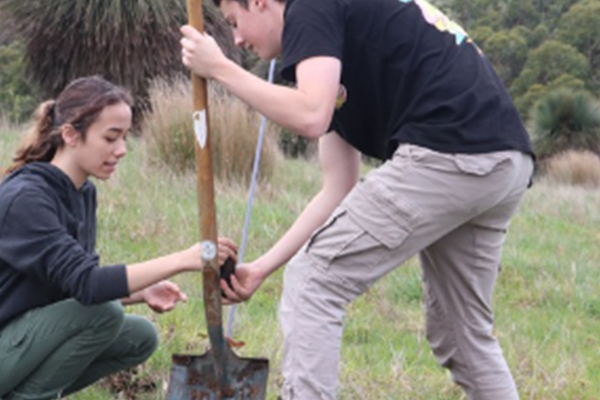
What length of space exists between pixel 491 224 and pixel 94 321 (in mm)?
1269

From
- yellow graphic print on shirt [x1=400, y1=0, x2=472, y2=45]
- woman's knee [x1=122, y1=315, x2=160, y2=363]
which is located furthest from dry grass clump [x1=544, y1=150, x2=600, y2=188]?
yellow graphic print on shirt [x1=400, y1=0, x2=472, y2=45]

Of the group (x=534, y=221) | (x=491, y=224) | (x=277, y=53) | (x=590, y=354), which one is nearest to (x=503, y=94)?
(x=491, y=224)

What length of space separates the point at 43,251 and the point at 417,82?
1.19m

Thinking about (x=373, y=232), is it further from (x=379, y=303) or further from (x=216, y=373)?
(x=379, y=303)

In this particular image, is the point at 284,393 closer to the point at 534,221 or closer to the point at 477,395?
the point at 477,395

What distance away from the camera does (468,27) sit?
40312 millimetres

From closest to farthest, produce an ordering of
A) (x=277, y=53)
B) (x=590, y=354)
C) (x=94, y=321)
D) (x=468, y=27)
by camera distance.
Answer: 1. (x=277, y=53)
2. (x=94, y=321)
3. (x=590, y=354)
4. (x=468, y=27)

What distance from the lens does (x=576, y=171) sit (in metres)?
21.7

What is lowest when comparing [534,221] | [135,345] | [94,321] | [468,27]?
[468,27]

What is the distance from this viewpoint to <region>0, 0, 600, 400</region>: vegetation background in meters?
4.51

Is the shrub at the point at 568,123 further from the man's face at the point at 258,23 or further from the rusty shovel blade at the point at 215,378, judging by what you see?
the man's face at the point at 258,23

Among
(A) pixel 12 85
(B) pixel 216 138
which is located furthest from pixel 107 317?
(A) pixel 12 85

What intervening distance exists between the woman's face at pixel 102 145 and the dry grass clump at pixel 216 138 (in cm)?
577

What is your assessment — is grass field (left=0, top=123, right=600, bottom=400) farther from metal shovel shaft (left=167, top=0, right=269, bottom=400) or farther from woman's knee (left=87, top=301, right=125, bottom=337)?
woman's knee (left=87, top=301, right=125, bottom=337)
